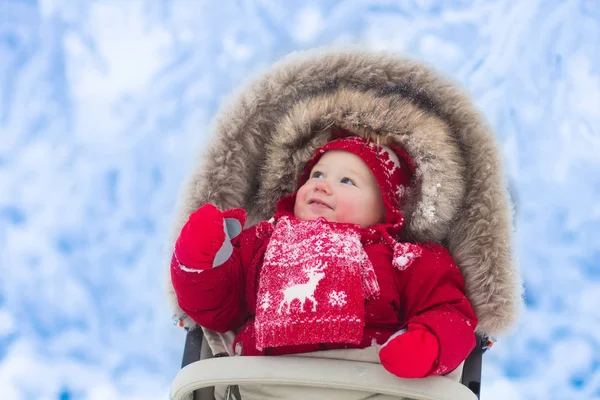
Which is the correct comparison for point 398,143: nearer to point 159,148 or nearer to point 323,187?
point 323,187

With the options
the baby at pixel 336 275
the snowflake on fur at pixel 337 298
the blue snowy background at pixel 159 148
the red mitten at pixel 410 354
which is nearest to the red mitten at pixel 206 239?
the baby at pixel 336 275

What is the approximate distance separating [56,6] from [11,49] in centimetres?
31

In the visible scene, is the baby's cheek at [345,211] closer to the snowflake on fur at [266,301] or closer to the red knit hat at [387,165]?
the red knit hat at [387,165]

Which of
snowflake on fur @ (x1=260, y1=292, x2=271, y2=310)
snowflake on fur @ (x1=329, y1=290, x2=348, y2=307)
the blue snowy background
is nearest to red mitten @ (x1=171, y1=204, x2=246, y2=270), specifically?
snowflake on fur @ (x1=260, y1=292, x2=271, y2=310)

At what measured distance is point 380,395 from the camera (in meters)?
1.41

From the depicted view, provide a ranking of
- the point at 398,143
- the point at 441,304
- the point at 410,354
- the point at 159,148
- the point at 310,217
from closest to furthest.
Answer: the point at 410,354
the point at 441,304
the point at 310,217
the point at 398,143
the point at 159,148

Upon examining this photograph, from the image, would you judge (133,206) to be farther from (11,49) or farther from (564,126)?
(564,126)

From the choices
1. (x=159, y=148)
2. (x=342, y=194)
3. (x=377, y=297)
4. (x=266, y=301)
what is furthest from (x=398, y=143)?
(x=159, y=148)

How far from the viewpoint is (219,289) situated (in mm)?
1608

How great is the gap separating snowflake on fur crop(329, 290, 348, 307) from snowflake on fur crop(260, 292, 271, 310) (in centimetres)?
15

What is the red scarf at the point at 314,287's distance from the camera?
146 cm

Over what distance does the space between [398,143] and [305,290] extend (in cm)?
61

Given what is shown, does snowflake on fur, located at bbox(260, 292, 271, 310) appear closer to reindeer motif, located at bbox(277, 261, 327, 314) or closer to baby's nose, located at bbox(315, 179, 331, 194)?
reindeer motif, located at bbox(277, 261, 327, 314)

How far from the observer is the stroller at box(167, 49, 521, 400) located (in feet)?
5.66
